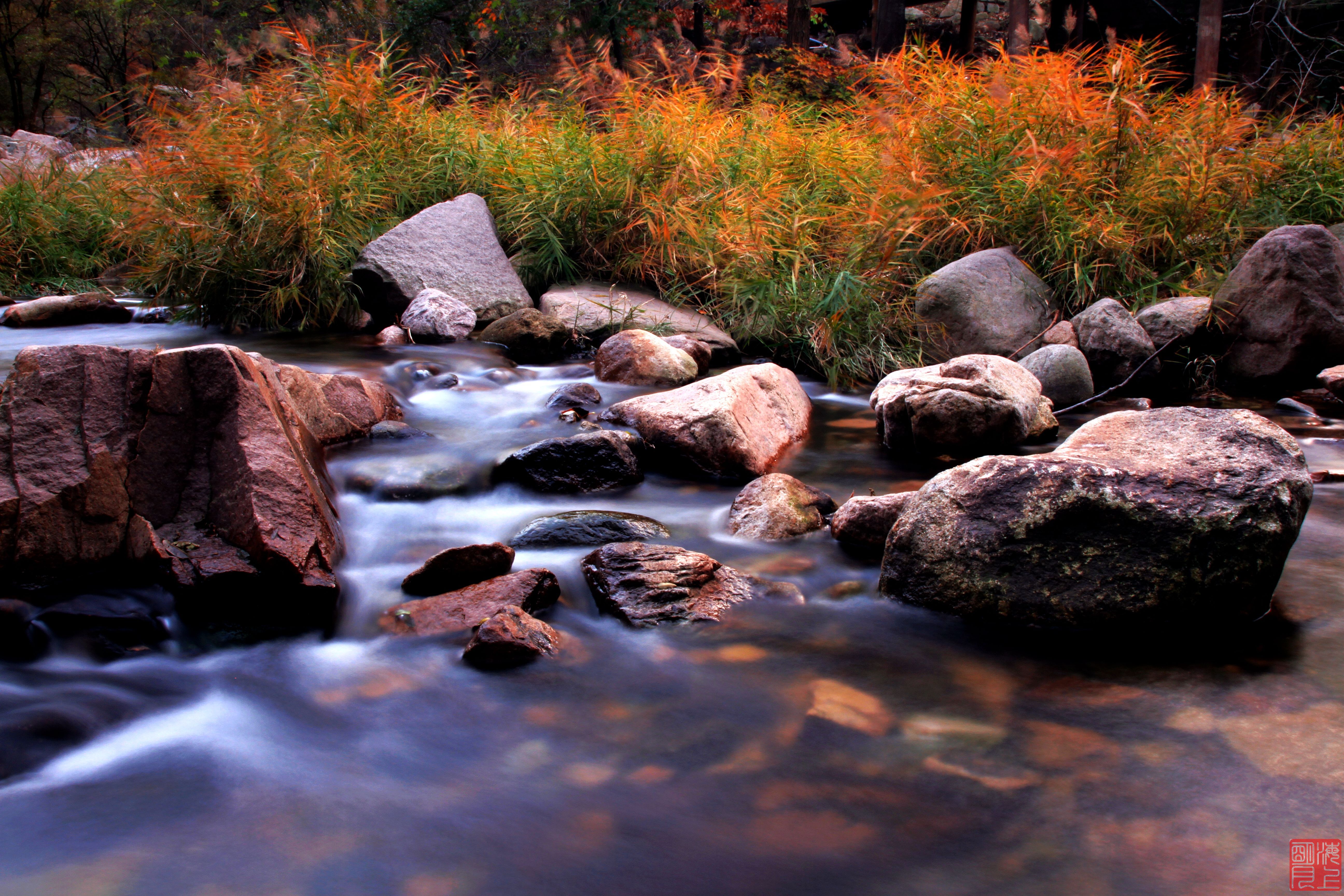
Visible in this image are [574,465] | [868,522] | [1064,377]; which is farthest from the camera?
[1064,377]

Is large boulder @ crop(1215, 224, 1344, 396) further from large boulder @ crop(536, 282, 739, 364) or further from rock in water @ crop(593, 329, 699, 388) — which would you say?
rock in water @ crop(593, 329, 699, 388)

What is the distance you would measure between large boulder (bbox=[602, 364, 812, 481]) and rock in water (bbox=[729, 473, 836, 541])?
35cm

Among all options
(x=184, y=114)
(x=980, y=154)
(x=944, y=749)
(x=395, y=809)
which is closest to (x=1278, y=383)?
(x=980, y=154)

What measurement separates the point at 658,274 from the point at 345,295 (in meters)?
2.16

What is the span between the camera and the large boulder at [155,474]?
2229 mm

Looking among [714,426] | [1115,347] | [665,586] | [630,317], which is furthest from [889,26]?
[665,586]

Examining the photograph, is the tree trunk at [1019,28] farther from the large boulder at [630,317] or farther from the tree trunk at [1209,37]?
the large boulder at [630,317]

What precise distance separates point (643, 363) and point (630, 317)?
1095 millimetres

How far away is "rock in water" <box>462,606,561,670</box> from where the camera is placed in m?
2.13

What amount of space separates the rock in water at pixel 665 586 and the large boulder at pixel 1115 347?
3.12 m

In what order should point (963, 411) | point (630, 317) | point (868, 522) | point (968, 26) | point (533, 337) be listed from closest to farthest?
point (868, 522), point (963, 411), point (533, 337), point (630, 317), point (968, 26)

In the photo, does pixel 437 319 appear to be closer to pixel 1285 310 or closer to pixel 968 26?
pixel 1285 310

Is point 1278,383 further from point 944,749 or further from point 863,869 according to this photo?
point 863,869

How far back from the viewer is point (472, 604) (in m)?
2.35
